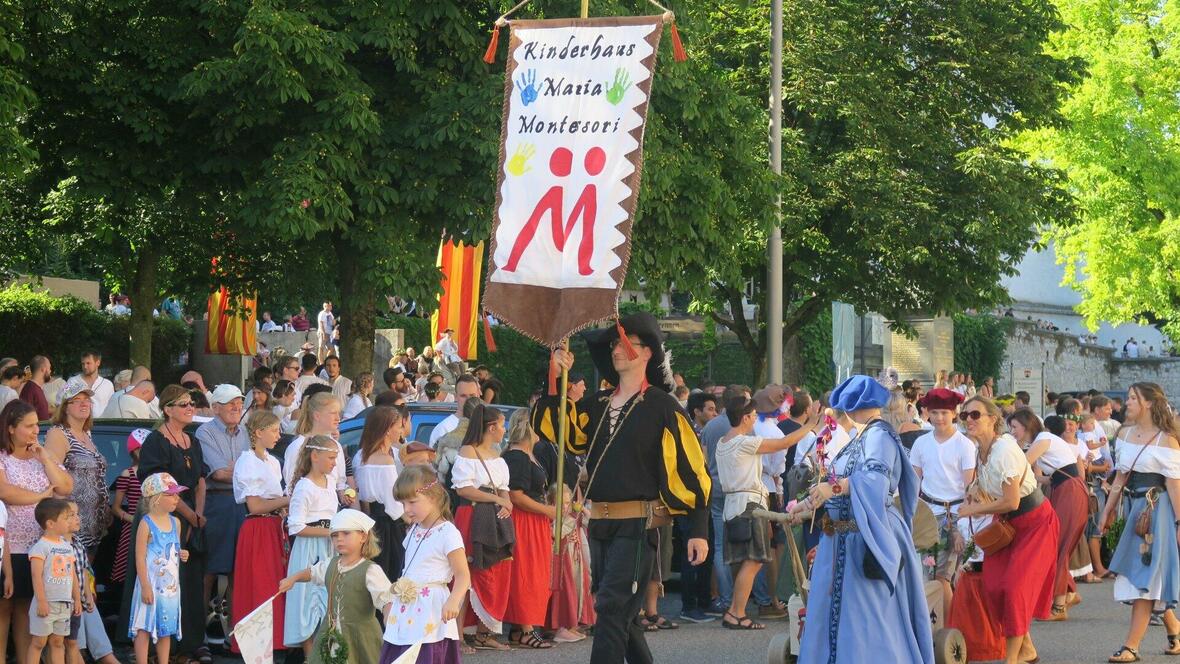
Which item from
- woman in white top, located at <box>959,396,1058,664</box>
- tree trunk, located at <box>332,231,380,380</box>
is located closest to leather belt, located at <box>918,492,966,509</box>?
woman in white top, located at <box>959,396,1058,664</box>

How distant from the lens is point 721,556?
13.1 meters

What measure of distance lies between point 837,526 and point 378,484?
11.9 ft

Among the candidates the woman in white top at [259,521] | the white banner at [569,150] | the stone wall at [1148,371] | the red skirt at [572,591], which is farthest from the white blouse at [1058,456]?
the stone wall at [1148,371]

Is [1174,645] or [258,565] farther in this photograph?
[1174,645]

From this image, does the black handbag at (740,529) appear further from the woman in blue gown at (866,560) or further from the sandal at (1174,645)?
the woman in blue gown at (866,560)

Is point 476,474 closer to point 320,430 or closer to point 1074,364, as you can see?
point 320,430

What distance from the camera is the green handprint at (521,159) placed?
27.7ft

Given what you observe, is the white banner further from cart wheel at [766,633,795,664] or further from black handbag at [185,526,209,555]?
black handbag at [185,526,209,555]

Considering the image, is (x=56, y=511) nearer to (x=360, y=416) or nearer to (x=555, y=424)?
(x=555, y=424)

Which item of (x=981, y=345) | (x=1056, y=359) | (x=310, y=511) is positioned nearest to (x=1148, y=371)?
(x=1056, y=359)

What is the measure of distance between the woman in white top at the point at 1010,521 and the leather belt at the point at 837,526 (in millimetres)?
2280

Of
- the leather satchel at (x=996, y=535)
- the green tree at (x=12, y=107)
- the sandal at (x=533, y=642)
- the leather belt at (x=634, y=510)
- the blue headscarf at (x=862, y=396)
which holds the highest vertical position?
the green tree at (x=12, y=107)

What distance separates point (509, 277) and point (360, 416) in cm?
507

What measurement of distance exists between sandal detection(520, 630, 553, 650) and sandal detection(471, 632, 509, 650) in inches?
7.1
